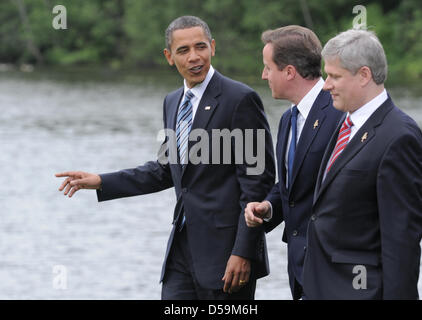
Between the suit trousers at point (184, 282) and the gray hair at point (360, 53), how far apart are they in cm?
153

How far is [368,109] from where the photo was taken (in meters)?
4.20

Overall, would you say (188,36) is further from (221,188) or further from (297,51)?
(221,188)

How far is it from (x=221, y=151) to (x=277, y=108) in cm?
2874

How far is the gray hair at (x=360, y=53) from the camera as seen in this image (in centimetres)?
411

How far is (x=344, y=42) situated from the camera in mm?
4141

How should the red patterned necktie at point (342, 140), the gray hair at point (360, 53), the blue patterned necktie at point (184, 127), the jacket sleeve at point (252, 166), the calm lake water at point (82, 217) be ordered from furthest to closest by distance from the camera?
the calm lake water at point (82, 217), the blue patterned necktie at point (184, 127), the jacket sleeve at point (252, 166), the red patterned necktie at point (342, 140), the gray hair at point (360, 53)

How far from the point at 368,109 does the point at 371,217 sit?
1.56 feet

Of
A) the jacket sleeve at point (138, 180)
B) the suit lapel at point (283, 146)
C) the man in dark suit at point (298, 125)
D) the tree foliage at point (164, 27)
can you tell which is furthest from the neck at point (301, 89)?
the tree foliage at point (164, 27)

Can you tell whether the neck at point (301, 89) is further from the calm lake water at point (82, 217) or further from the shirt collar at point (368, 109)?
the calm lake water at point (82, 217)

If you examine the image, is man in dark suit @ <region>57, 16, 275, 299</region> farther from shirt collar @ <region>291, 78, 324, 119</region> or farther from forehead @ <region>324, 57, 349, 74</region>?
forehead @ <region>324, 57, 349, 74</region>

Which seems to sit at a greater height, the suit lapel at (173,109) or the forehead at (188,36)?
the forehead at (188,36)

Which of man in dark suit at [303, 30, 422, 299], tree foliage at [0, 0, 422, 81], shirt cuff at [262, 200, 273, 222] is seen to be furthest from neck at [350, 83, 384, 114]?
Answer: tree foliage at [0, 0, 422, 81]

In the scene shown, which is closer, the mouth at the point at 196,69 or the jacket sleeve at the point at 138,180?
the mouth at the point at 196,69

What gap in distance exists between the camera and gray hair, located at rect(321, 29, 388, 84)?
13.5 ft
